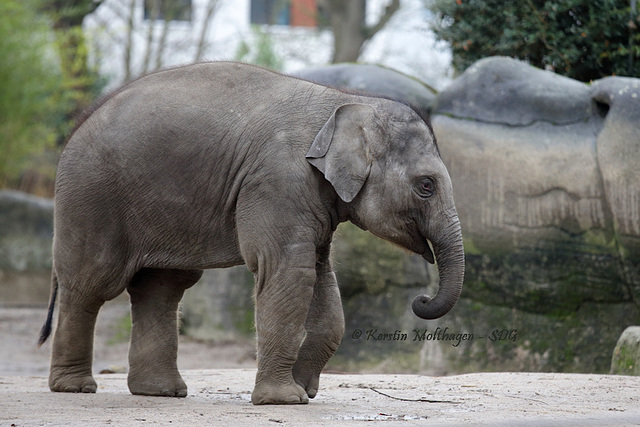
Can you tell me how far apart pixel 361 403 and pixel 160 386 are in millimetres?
1374

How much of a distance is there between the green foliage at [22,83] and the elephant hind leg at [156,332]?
40.3 ft

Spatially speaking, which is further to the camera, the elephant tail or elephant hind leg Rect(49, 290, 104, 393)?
the elephant tail

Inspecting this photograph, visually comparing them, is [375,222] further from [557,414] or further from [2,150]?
[2,150]

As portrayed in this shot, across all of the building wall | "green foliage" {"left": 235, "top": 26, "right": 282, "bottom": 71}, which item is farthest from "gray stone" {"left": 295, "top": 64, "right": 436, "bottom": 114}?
"green foliage" {"left": 235, "top": 26, "right": 282, "bottom": 71}

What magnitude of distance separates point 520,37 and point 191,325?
5.26 meters

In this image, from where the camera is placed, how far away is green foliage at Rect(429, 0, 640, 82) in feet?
31.8

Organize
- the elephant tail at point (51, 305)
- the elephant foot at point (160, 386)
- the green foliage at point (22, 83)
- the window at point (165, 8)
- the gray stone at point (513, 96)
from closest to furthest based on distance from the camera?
the elephant foot at point (160, 386), the elephant tail at point (51, 305), the gray stone at point (513, 96), the green foliage at point (22, 83), the window at point (165, 8)

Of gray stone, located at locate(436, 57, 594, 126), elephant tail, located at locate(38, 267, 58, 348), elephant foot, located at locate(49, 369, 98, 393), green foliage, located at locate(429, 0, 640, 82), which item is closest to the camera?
elephant foot, located at locate(49, 369, 98, 393)

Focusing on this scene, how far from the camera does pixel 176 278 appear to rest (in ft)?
21.1

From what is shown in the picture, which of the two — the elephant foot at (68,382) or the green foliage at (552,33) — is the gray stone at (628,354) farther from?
the elephant foot at (68,382)

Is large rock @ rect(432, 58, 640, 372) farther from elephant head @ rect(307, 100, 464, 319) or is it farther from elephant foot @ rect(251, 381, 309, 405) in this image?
elephant foot @ rect(251, 381, 309, 405)

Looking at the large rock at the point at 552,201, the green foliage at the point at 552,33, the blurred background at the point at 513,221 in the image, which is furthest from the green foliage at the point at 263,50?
the large rock at the point at 552,201

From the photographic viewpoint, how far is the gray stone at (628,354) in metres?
7.16

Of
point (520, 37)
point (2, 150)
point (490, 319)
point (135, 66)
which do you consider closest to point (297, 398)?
point (490, 319)
